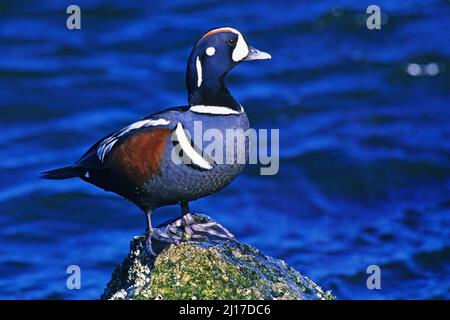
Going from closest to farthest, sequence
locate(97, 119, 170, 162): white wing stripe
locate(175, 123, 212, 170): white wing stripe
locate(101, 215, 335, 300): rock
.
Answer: locate(101, 215, 335, 300): rock
locate(175, 123, 212, 170): white wing stripe
locate(97, 119, 170, 162): white wing stripe

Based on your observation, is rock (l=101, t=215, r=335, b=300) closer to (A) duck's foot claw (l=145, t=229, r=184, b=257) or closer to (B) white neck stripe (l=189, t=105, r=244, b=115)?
(A) duck's foot claw (l=145, t=229, r=184, b=257)

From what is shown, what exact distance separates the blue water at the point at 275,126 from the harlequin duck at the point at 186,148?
11.5 feet

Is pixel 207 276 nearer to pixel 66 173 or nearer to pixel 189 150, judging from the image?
pixel 189 150

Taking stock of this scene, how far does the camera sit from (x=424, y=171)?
13.3m

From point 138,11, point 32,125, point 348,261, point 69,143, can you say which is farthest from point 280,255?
point 138,11

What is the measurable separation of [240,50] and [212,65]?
0.27m

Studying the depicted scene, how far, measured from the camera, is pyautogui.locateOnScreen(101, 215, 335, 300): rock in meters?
6.67

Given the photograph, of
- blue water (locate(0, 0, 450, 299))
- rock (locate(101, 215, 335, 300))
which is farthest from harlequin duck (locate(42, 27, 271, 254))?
blue water (locate(0, 0, 450, 299))

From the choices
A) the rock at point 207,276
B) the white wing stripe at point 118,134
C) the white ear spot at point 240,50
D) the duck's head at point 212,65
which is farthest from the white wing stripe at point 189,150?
the white ear spot at point 240,50

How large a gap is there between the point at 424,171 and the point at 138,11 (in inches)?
275

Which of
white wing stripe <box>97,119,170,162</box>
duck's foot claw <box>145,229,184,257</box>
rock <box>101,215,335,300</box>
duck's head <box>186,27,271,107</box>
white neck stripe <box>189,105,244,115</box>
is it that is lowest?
rock <box>101,215,335,300</box>

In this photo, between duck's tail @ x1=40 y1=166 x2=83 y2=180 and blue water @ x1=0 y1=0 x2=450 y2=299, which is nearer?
duck's tail @ x1=40 y1=166 x2=83 y2=180

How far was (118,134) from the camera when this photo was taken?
7.45 meters

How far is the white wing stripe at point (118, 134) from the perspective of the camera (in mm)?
7137
